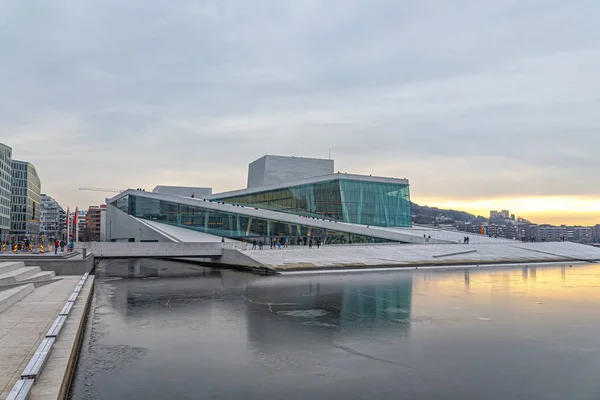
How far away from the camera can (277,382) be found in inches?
374

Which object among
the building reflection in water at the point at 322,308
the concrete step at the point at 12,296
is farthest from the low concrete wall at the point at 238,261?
the concrete step at the point at 12,296

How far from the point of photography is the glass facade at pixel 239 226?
5200cm

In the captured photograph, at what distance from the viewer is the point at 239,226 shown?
53031mm

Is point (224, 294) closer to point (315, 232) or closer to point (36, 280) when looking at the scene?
point (36, 280)

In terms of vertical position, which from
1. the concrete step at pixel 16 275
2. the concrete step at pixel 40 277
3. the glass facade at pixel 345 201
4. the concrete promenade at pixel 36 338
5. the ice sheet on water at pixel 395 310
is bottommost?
the ice sheet on water at pixel 395 310

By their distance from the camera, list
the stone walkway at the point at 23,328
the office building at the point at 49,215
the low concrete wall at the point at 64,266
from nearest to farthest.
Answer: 1. the stone walkway at the point at 23,328
2. the low concrete wall at the point at 64,266
3. the office building at the point at 49,215

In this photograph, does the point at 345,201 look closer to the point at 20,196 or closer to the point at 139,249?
the point at 139,249

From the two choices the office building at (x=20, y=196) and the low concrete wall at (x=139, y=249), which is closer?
the low concrete wall at (x=139, y=249)

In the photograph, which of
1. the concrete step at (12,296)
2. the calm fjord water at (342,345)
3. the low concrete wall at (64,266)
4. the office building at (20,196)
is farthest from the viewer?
the office building at (20,196)

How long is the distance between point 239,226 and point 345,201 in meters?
13.3

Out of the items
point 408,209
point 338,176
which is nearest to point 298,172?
point 338,176

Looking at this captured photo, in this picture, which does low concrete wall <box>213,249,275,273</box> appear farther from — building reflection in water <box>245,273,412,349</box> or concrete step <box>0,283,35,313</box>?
concrete step <box>0,283,35,313</box>

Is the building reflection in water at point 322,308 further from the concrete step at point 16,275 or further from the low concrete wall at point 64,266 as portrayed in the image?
the low concrete wall at point 64,266

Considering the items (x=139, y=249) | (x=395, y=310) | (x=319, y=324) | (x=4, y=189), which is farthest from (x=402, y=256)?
(x=4, y=189)
